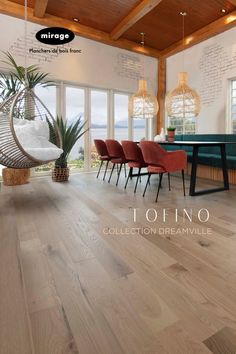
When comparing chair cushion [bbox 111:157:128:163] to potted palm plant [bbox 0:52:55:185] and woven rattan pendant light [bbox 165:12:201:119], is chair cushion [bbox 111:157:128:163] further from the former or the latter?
potted palm plant [bbox 0:52:55:185]

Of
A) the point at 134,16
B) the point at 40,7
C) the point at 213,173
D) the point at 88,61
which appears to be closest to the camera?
the point at 40,7

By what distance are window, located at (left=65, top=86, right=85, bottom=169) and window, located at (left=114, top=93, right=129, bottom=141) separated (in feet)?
3.17

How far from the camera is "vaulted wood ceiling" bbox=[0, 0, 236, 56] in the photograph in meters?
4.46

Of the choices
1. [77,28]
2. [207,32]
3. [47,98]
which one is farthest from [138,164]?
[207,32]

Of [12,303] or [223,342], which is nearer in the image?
[223,342]

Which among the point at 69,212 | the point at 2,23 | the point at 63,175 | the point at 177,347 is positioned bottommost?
the point at 177,347

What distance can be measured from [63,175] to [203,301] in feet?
12.4

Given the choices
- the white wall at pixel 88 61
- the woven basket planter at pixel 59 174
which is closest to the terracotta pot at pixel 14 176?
the woven basket planter at pixel 59 174

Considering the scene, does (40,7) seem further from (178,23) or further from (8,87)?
(178,23)

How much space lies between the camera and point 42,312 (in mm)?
1171

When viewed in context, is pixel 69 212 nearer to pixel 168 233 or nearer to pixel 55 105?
pixel 168 233

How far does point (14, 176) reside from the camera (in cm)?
→ 417

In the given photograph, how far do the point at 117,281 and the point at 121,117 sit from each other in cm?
539

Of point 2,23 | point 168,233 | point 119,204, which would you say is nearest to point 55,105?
point 2,23
